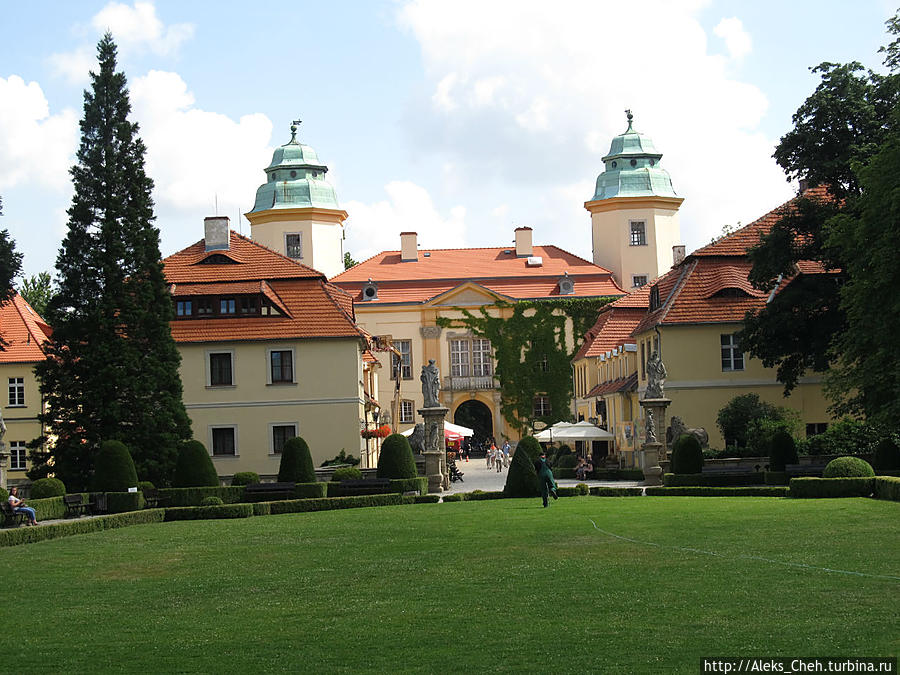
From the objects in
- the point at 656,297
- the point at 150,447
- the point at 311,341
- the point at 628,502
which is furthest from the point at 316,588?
the point at 656,297

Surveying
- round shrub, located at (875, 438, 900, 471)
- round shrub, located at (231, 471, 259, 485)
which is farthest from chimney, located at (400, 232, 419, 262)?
round shrub, located at (875, 438, 900, 471)

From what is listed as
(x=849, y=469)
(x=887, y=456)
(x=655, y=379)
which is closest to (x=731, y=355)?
(x=655, y=379)

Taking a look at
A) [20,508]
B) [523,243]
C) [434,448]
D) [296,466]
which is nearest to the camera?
[20,508]

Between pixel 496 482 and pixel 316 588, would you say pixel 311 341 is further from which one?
pixel 316 588

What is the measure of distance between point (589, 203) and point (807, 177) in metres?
48.0

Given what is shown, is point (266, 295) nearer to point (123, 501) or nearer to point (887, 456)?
point (123, 501)

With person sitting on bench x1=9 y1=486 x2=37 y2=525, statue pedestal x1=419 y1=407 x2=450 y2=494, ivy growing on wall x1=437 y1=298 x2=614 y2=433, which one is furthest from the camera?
ivy growing on wall x1=437 y1=298 x2=614 y2=433

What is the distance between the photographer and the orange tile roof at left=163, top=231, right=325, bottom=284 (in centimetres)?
5106

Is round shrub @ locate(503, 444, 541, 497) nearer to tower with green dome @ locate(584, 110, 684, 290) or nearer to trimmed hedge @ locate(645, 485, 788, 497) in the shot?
trimmed hedge @ locate(645, 485, 788, 497)

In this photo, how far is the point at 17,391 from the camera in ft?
199

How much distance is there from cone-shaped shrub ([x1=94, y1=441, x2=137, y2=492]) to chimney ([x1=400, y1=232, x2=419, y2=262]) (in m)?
51.6

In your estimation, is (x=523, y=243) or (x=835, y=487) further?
(x=523, y=243)

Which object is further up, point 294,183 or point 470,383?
point 294,183

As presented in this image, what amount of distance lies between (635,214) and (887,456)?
5500 centimetres
